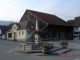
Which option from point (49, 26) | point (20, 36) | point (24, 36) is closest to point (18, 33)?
point (20, 36)

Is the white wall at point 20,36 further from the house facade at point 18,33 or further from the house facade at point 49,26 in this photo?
the house facade at point 49,26

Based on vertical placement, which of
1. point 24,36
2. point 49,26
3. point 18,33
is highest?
point 49,26

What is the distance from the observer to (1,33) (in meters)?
46.1

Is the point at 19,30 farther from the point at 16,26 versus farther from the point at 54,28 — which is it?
the point at 54,28

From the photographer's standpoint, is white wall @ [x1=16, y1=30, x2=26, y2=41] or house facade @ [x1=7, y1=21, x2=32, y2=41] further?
white wall @ [x1=16, y1=30, x2=26, y2=41]

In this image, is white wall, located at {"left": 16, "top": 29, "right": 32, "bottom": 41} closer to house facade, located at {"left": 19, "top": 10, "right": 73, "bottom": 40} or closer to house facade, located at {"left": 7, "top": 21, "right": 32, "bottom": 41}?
house facade, located at {"left": 7, "top": 21, "right": 32, "bottom": 41}

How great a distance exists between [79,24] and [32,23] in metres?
14.4

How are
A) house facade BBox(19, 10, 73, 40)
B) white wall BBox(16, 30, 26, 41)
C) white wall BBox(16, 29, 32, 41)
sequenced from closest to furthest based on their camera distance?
white wall BBox(16, 29, 32, 41) < white wall BBox(16, 30, 26, 41) < house facade BBox(19, 10, 73, 40)

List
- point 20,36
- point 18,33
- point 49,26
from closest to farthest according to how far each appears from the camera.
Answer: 1. point 20,36
2. point 18,33
3. point 49,26

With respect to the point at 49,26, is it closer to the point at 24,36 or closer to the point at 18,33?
the point at 24,36

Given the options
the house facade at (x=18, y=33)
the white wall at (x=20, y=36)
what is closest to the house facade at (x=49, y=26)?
the house facade at (x=18, y=33)

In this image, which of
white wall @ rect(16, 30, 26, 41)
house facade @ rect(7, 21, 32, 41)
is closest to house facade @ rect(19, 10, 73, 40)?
house facade @ rect(7, 21, 32, 41)

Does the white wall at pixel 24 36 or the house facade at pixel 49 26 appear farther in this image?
the house facade at pixel 49 26

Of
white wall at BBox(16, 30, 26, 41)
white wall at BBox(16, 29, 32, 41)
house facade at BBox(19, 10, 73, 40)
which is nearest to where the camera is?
white wall at BBox(16, 29, 32, 41)
